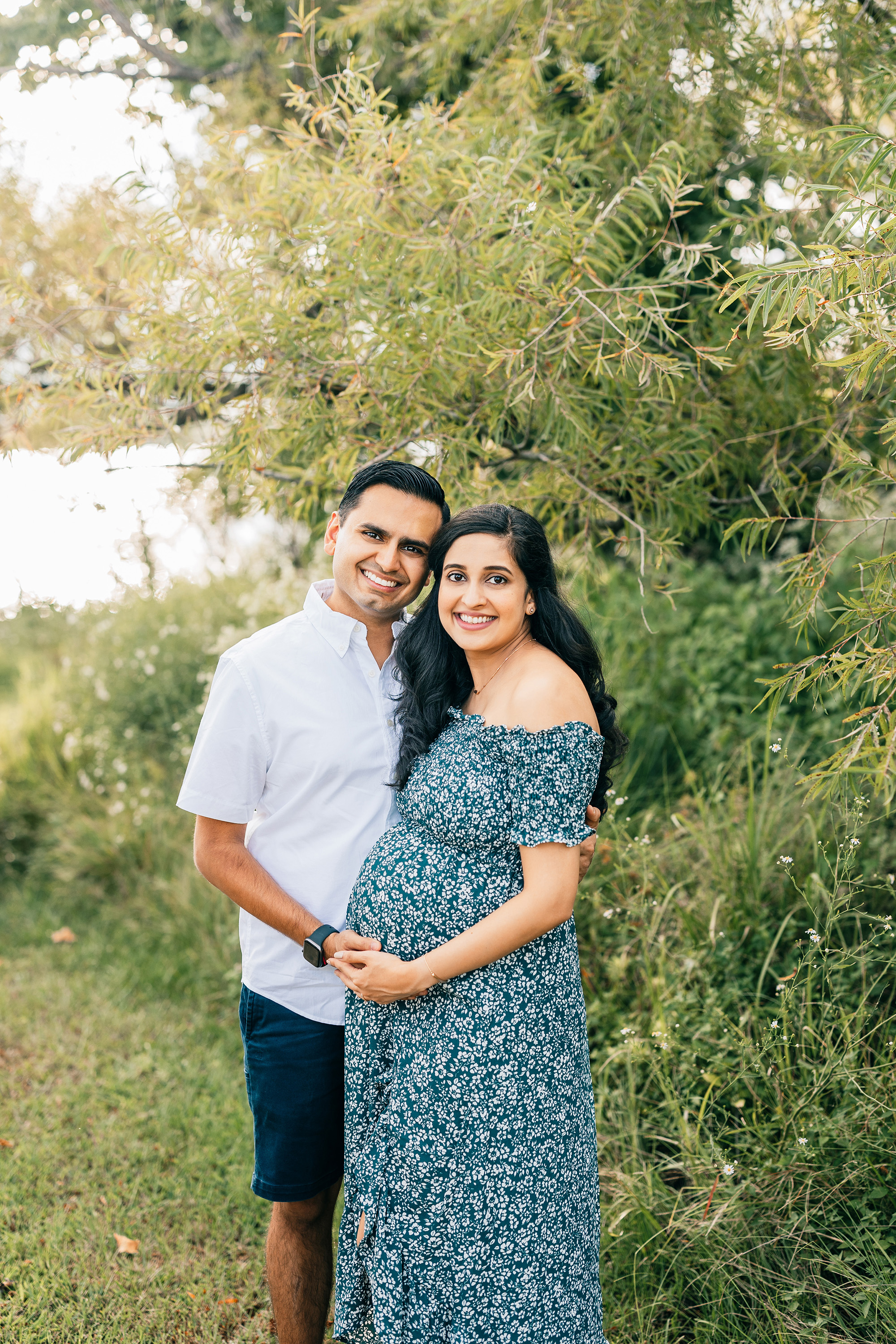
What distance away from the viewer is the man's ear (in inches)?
102

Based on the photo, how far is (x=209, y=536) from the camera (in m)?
8.58

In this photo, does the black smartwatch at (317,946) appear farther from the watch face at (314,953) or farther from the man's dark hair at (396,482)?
the man's dark hair at (396,482)

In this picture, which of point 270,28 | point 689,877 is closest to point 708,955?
point 689,877

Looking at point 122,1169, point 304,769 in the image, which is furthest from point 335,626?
point 122,1169

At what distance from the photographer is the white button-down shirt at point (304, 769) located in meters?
2.30

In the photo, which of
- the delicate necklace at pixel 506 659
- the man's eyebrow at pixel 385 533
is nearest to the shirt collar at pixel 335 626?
the man's eyebrow at pixel 385 533

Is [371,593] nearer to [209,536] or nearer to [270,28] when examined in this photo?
[270,28]

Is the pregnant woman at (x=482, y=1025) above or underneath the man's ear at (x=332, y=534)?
underneath

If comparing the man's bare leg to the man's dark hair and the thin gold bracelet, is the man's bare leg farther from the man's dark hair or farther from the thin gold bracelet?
the man's dark hair

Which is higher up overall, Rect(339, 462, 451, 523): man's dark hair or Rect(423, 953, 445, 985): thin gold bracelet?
Rect(339, 462, 451, 523): man's dark hair

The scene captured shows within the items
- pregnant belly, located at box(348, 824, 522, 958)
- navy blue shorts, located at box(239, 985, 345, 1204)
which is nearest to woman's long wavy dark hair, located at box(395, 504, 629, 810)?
pregnant belly, located at box(348, 824, 522, 958)

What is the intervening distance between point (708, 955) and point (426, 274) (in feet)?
7.95

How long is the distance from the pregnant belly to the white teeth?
647 millimetres

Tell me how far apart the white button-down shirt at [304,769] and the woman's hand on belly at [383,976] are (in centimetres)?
24
